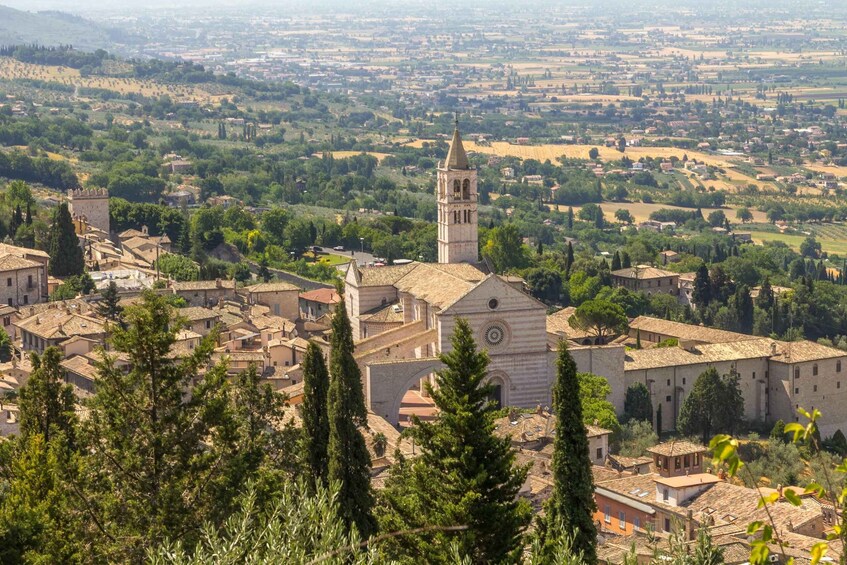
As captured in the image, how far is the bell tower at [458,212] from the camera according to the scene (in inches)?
2119

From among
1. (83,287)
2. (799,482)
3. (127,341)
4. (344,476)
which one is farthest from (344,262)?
(127,341)

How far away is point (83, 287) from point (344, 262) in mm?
17102

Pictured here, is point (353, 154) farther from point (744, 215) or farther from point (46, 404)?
point (46, 404)

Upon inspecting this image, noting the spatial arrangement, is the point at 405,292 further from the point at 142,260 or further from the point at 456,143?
the point at 142,260

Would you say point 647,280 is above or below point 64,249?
below

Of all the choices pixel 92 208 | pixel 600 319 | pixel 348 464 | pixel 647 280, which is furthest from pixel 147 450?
pixel 647 280

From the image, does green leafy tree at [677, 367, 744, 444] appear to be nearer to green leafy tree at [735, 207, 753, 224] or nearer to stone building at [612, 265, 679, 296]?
stone building at [612, 265, 679, 296]

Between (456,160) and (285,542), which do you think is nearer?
(285,542)

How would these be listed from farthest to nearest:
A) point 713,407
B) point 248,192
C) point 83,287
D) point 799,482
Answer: point 248,192
point 83,287
point 713,407
point 799,482

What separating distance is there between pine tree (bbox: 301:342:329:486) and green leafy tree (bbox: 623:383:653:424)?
19334 mm

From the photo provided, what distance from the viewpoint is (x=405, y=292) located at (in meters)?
50.1

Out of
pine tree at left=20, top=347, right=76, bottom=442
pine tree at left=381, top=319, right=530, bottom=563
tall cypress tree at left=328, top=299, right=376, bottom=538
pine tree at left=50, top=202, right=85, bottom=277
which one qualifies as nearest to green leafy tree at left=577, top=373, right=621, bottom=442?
tall cypress tree at left=328, top=299, right=376, bottom=538

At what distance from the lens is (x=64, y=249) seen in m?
60.6

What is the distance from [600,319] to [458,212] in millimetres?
5719
